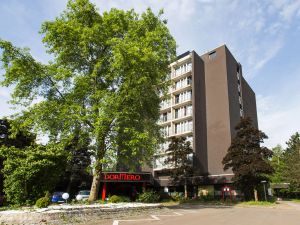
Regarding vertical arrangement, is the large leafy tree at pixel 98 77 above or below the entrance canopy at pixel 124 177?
above

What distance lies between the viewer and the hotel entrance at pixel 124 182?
129ft

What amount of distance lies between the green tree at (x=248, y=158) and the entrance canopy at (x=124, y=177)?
38.0 feet

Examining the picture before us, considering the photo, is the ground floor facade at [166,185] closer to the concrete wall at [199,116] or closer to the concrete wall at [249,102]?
the concrete wall at [199,116]

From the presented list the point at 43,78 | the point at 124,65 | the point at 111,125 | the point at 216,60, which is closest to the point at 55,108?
the point at 43,78

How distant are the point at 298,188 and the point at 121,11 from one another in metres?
40.4

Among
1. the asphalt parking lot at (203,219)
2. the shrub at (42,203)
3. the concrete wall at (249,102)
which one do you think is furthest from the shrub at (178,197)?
the shrub at (42,203)

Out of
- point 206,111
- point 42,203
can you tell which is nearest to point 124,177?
point 206,111

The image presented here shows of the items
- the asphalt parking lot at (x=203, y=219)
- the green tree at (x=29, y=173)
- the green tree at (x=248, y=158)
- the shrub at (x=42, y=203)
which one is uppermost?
the green tree at (x=248, y=158)

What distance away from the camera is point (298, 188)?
46719 mm

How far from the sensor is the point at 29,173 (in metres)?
17.2

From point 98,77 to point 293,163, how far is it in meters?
39.0

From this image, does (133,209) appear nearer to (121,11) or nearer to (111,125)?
(111,125)

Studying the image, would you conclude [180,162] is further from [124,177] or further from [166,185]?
[124,177]

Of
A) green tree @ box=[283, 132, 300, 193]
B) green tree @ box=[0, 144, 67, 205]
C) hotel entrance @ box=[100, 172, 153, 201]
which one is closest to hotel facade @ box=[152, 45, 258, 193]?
hotel entrance @ box=[100, 172, 153, 201]
